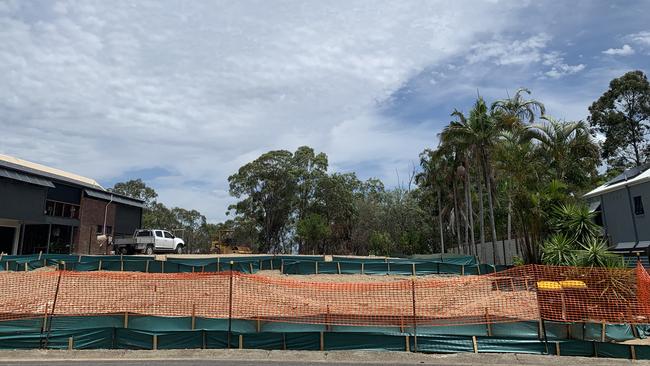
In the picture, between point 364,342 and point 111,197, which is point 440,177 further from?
point 364,342

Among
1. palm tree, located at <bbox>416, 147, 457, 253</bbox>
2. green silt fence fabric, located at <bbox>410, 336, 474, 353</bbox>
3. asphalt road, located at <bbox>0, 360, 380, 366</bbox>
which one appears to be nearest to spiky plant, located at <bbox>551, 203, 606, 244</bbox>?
green silt fence fabric, located at <bbox>410, 336, 474, 353</bbox>

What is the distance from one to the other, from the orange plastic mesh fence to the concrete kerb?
907mm

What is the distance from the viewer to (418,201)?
57219 mm

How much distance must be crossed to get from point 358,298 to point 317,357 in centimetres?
659

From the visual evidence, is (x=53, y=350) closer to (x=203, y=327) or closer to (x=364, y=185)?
(x=203, y=327)

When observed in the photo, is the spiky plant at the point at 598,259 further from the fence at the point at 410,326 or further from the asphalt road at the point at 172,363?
the asphalt road at the point at 172,363

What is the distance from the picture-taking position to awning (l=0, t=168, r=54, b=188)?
29.2 m

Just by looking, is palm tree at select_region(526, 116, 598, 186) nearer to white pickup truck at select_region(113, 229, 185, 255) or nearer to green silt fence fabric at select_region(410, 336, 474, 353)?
green silt fence fabric at select_region(410, 336, 474, 353)

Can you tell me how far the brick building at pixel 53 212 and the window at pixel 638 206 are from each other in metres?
35.6

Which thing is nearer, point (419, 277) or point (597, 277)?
point (597, 277)

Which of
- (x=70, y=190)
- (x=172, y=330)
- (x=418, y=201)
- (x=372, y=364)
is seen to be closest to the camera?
(x=372, y=364)

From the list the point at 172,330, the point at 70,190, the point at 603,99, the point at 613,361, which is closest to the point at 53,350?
the point at 172,330

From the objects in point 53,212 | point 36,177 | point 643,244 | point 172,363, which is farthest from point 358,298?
point 53,212

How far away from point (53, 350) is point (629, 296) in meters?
13.5
